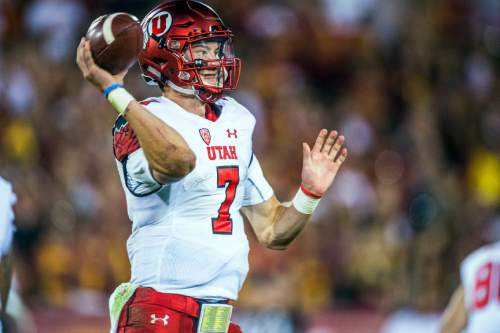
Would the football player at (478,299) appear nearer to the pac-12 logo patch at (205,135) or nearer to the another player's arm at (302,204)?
the another player's arm at (302,204)

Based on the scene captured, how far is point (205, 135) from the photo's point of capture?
395 centimetres

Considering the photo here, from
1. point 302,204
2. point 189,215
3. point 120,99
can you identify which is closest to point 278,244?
point 302,204

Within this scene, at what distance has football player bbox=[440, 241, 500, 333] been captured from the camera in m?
4.45

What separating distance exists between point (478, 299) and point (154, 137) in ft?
6.19

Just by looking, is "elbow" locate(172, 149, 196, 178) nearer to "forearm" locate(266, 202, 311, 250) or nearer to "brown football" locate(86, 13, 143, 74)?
"brown football" locate(86, 13, 143, 74)

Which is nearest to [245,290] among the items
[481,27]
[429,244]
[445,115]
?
[429,244]

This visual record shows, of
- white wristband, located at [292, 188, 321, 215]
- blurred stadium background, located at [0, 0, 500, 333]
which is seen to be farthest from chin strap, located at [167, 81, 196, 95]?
blurred stadium background, located at [0, 0, 500, 333]

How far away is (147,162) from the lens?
3686 mm

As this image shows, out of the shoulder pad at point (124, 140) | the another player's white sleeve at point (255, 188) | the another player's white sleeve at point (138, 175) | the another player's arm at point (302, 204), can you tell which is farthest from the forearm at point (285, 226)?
the shoulder pad at point (124, 140)

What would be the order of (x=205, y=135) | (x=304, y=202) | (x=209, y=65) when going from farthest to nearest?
(x=304, y=202) < (x=209, y=65) < (x=205, y=135)

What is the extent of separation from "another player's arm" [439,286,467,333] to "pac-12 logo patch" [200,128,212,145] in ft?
5.22

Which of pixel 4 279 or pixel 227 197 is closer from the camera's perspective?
pixel 4 279

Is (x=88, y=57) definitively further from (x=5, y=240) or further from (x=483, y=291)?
(x=483, y=291)

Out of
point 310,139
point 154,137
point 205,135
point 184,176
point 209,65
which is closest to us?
point 154,137
